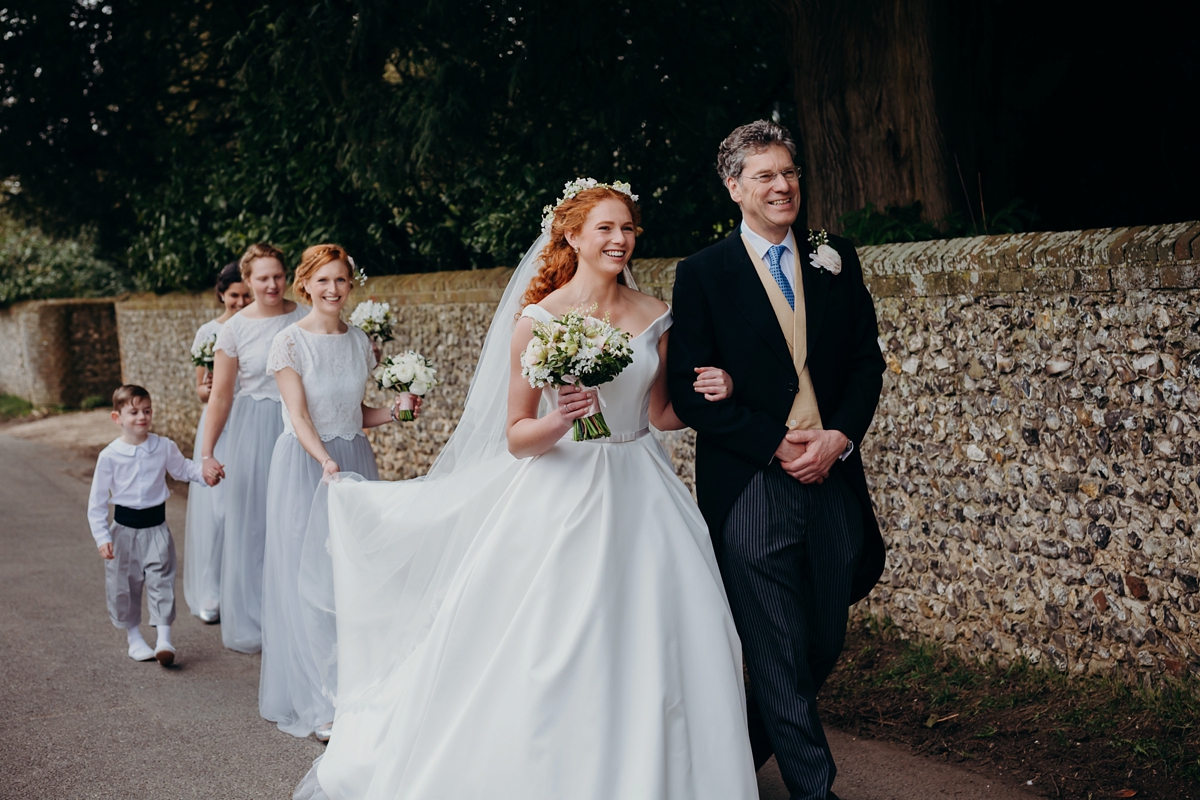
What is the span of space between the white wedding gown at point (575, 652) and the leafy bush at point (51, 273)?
21.0 meters

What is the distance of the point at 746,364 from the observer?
380cm

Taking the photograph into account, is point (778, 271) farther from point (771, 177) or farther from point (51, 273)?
point (51, 273)

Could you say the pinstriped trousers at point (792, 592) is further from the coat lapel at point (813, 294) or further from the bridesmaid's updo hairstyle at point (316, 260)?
the bridesmaid's updo hairstyle at point (316, 260)

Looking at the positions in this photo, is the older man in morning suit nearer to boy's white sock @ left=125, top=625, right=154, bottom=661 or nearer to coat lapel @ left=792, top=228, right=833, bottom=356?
coat lapel @ left=792, top=228, right=833, bottom=356

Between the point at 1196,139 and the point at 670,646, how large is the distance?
23.7 ft

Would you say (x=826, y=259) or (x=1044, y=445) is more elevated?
(x=826, y=259)

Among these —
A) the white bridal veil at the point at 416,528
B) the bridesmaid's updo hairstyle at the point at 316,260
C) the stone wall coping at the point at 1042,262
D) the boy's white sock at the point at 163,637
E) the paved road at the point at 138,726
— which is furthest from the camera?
the boy's white sock at the point at 163,637

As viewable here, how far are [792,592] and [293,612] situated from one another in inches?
105

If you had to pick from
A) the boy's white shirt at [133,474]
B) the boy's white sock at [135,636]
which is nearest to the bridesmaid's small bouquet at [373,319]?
the boy's white shirt at [133,474]

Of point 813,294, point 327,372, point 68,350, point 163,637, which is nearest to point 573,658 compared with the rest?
point 813,294

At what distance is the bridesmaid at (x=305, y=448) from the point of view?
5.25 metres

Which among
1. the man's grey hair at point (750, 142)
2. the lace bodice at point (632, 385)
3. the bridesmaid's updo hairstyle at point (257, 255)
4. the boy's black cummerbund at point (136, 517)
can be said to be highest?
the man's grey hair at point (750, 142)

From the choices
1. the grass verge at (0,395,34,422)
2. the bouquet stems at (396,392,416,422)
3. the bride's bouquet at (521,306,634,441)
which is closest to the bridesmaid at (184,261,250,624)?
the bouquet stems at (396,392,416,422)

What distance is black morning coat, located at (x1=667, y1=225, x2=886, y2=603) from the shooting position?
3744 millimetres
